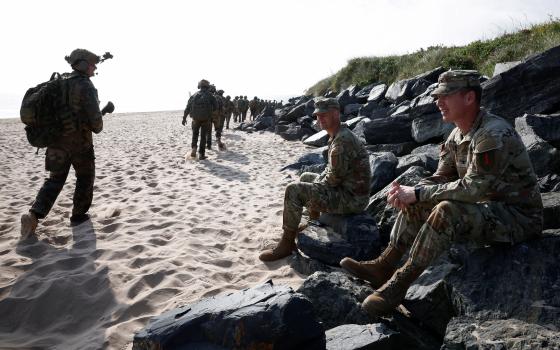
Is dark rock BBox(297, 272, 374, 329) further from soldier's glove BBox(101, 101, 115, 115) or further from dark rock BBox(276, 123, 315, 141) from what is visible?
dark rock BBox(276, 123, 315, 141)

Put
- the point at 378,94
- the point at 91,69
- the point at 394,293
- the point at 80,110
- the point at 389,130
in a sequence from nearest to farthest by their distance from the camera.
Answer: the point at 394,293 → the point at 80,110 → the point at 91,69 → the point at 389,130 → the point at 378,94

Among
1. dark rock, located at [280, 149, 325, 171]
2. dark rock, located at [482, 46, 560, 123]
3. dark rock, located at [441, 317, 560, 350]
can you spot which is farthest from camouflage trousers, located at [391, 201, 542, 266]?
dark rock, located at [280, 149, 325, 171]

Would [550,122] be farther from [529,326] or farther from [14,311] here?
[14,311]

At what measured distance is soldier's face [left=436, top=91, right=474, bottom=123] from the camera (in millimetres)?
2807

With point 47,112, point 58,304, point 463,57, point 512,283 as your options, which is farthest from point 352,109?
point 58,304

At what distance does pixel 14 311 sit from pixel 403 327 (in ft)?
11.1

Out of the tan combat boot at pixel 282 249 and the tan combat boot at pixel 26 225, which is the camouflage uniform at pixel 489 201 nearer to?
the tan combat boot at pixel 282 249

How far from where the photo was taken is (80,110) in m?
5.05

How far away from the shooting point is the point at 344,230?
414cm

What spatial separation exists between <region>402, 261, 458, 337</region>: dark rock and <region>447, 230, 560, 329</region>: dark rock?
0.10m

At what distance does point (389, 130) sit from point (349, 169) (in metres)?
4.41

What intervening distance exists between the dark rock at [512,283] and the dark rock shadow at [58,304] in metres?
2.71

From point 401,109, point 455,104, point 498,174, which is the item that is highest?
point 401,109

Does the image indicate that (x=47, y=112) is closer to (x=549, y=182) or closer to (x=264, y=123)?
(x=549, y=182)
